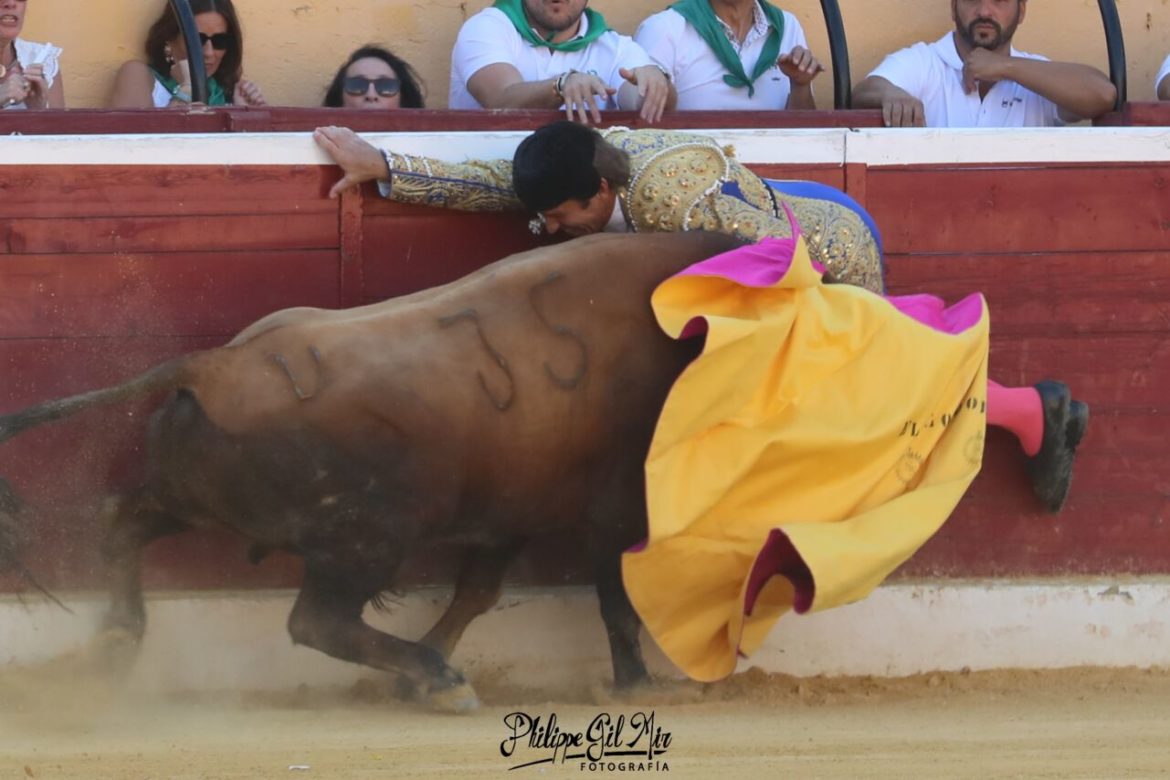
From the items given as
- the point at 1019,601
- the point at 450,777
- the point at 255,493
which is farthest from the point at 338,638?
the point at 1019,601

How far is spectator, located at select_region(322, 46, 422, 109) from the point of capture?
5410mm

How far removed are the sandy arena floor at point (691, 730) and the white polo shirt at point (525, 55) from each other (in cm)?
183

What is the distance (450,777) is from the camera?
3596 mm

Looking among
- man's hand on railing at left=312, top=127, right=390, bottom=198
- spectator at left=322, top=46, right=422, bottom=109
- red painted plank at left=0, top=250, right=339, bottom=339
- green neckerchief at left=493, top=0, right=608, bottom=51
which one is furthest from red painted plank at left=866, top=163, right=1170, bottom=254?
red painted plank at left=0, top=250, right=339, bottom=339

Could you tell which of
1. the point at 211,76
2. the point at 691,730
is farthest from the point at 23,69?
the point at 691,730

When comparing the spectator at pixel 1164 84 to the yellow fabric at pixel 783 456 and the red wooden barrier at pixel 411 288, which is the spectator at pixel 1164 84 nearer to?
the red wooden barrier at pixel 411 288

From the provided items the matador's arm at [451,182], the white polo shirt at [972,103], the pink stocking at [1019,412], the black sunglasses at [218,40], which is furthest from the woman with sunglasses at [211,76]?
the pink stocking at [1019,412]

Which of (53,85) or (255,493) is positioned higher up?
(53,85)

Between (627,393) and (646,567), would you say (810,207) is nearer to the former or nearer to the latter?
(627,393)

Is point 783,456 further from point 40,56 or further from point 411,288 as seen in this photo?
point 40,56

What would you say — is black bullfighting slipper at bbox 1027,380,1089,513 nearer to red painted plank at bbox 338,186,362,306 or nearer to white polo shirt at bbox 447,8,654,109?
white polo shirt at bbox 447,8,654,109

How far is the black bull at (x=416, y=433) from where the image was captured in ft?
13.4

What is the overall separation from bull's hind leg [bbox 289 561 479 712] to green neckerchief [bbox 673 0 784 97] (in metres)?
2.17

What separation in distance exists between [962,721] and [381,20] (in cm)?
302
